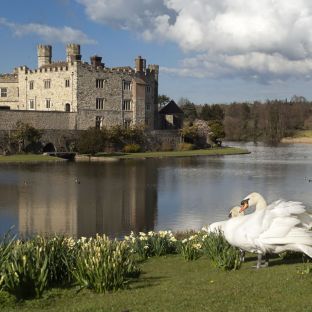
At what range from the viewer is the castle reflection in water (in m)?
20.7

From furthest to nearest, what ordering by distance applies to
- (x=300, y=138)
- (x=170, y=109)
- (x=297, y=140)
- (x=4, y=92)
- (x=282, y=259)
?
(x=300, y=138)
(x=297, y=140)
(x=170, y=109)
(x=4, y=92)
(x=282, y=259)

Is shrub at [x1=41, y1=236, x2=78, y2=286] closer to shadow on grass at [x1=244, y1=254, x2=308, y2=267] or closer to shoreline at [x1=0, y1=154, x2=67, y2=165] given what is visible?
shadow on grass at [x1=244, y1=254, x2=308, y2=267]

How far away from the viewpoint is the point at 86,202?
1074 inches

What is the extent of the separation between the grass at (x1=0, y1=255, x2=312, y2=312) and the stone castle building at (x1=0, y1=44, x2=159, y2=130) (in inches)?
2238

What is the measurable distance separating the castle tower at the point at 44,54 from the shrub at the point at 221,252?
2707 inches

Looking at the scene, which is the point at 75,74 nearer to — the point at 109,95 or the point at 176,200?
the point at 109,95

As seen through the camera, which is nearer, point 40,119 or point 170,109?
point 40,119

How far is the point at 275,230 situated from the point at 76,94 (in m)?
60.4

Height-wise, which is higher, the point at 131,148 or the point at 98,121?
the point at 98,121

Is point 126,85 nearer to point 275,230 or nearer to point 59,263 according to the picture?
point 59,263

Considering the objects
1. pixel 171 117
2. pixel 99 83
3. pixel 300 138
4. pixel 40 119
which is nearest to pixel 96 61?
pixel 99 83

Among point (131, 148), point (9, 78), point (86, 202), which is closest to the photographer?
point (86, 202)

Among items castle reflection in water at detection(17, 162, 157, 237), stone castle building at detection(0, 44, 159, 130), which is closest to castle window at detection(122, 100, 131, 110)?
stone castle building at detection(0, 44, 159, 130)

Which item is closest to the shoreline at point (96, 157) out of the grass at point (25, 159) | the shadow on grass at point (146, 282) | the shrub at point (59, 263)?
the grass at point (25, 159)
